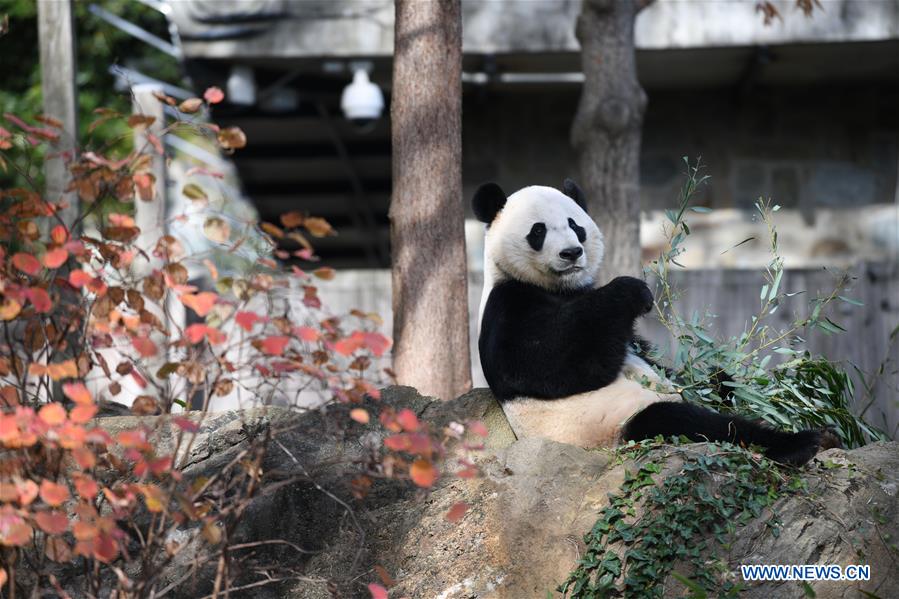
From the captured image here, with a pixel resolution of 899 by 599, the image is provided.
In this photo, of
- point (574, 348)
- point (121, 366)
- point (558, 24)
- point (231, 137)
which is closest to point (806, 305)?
point (558, 24)

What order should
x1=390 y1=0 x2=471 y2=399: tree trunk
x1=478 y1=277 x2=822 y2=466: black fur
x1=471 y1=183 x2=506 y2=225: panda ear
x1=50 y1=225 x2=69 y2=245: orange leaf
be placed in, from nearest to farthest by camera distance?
x1=50 y1=225 x2=69 y2=245: orange leaf
x1=478 y1=277 x2=822 y2=466: black fur
x1=471 y1=183 x2=506 y2=225: panda ear
x1=390 y1=0 x2=471 y2=399: tree trunk

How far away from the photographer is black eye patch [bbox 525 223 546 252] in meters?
4.23

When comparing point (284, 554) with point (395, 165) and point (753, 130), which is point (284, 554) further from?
point (753, 130)

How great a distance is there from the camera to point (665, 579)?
3.33 meters

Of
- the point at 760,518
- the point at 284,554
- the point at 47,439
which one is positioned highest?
the point at 47,439

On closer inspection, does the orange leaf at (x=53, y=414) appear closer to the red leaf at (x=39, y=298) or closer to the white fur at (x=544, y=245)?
the red leaf at (x=39, y=298)

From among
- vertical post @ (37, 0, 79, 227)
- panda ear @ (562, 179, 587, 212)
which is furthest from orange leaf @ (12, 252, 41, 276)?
vertical post @ (37, 0, 79, 227)

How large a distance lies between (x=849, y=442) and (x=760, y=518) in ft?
3.65

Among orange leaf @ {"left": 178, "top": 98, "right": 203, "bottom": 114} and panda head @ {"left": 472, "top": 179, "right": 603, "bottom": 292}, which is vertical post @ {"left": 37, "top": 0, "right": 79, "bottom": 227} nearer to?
panda head @ {"left": 472, "top": 179, "right": 603, "bottom": 292}

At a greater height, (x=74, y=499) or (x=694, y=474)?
(x=694, y=474)

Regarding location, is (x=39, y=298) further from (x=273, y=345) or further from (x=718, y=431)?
(x=718, y=431)

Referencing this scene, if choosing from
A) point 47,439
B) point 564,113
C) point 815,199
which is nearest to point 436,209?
point 47,439

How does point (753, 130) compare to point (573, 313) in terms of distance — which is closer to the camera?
point (573, 313)

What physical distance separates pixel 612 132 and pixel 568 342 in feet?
8.29
